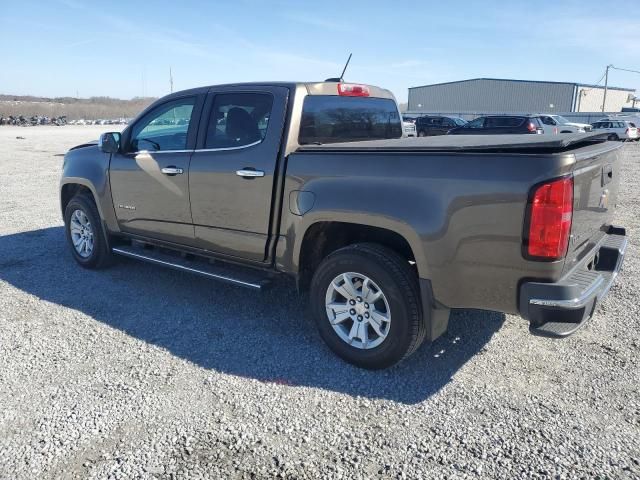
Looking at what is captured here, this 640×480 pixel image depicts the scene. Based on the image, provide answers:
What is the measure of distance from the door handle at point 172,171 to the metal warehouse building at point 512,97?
60.5 m

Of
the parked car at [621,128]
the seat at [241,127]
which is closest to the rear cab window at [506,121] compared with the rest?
the parked car at [621,128]

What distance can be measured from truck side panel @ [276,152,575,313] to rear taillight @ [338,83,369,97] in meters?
1.06

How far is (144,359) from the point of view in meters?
3.68

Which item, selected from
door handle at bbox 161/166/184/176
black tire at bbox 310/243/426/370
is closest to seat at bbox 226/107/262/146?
door handle at bbox 161/166/184/176

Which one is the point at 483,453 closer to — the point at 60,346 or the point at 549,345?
the point at 549,345

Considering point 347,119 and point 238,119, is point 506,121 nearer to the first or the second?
point 347,119

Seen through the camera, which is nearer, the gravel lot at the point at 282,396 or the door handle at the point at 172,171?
the gravel lot at the point at 282,396

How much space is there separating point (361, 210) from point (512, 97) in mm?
62184

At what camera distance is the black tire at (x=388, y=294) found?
324cm

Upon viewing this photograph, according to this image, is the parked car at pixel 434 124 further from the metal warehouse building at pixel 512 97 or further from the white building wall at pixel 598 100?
the white building wall at pixel 598 100

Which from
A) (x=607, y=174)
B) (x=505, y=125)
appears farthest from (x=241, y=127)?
(x=505, y=125)

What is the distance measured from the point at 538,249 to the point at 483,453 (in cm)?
110

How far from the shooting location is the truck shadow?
3449 mm

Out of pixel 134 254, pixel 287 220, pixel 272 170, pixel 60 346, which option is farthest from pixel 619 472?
pixel 134 254
